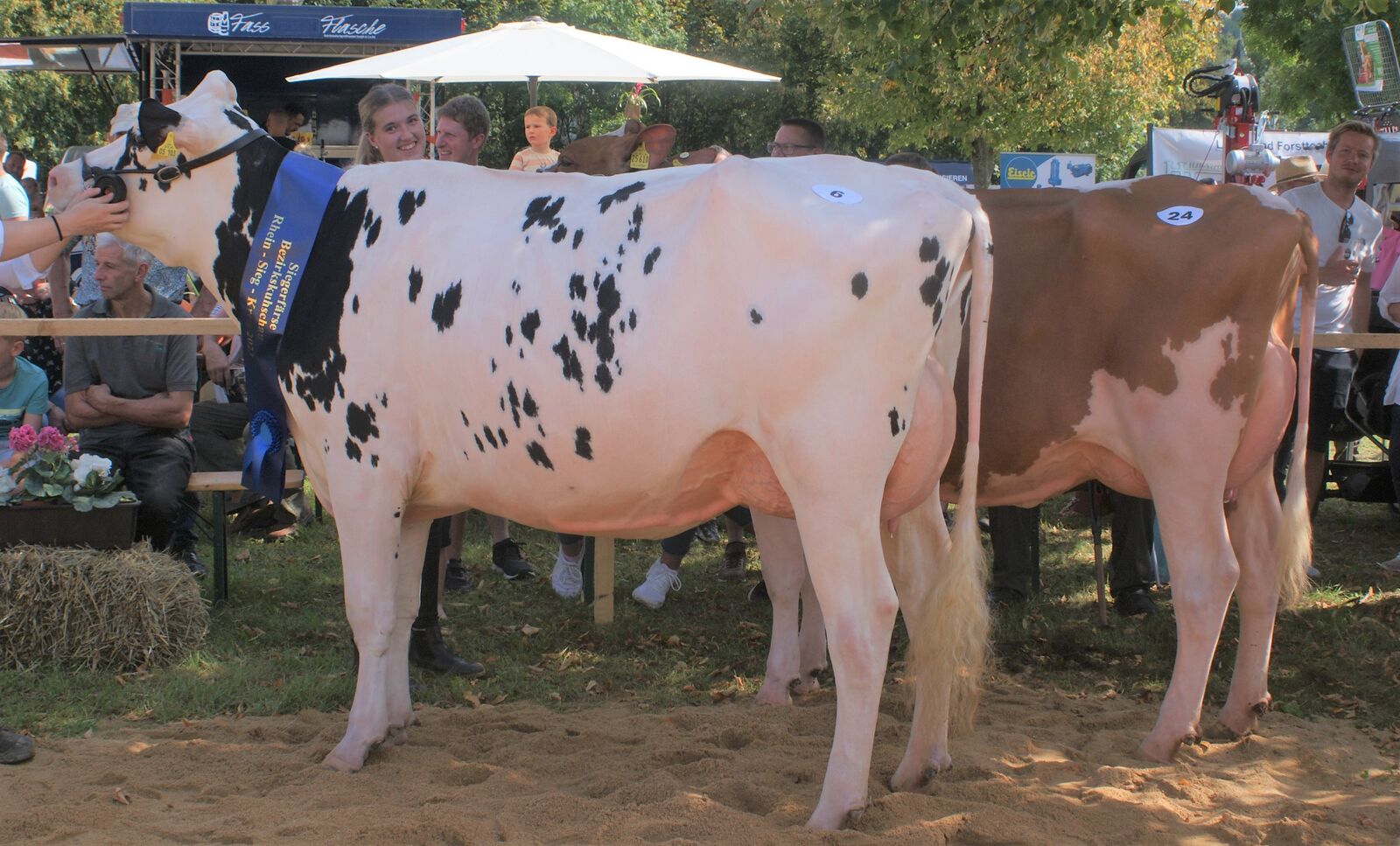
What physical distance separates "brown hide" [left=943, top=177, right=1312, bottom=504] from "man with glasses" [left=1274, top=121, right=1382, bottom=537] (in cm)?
311

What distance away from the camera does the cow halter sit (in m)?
4.27

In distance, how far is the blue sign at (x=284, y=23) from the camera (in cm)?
1459

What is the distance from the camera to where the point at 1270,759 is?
4414 mm

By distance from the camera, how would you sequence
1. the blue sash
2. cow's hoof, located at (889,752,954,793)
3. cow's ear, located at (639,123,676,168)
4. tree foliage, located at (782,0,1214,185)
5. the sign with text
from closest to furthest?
cow's hoof, located at (889,752,954,793) → the blue sash → cow's ear, located at (639,123,676,168) → the sign with text → tree foliage, located at (782,0,1214,185)

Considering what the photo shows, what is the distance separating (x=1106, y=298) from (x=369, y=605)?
9.10 feet

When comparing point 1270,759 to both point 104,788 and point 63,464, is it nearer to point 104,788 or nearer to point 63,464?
point 104,788

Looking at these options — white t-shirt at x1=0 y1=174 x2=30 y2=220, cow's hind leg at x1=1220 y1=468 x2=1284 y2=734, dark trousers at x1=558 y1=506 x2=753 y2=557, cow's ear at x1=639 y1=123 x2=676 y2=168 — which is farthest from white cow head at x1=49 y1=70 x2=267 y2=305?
white t-shirt at x1=0 y1=174 x2=30 y2=220

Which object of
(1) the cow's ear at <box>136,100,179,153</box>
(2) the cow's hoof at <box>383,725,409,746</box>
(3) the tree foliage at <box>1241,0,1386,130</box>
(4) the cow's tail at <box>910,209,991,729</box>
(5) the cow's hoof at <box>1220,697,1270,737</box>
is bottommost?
(2) the cow's hoof at <box>383,725,409,746</box>

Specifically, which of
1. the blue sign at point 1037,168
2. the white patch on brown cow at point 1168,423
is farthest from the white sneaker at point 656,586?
the blue sign at point 1037,168

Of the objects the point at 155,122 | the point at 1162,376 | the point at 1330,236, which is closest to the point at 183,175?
the point at 155,122

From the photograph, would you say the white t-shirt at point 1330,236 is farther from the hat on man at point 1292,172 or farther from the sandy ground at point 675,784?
the sandy ground at point 675,784

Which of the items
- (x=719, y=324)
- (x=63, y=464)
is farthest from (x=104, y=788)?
(x=719, y=324)

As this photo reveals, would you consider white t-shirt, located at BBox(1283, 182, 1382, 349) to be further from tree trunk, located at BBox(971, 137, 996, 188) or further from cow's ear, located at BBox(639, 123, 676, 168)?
tree trunk, located at BBox(971, 137, 996, 188)

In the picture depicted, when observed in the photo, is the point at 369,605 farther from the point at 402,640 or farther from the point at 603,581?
the point at 603,581
